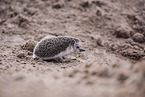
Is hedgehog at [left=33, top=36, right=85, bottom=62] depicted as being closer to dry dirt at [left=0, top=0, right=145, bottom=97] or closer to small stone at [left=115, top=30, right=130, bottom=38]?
dry dirt at [left=0, top=0, right=145, bottom=97]

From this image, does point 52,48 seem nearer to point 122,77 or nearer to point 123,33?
point 122,77

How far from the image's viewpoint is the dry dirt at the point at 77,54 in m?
1.14

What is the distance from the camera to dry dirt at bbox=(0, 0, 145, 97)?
114 centimetres

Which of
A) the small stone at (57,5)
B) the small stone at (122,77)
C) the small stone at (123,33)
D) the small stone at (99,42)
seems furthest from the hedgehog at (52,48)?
the small stone at (57,5)

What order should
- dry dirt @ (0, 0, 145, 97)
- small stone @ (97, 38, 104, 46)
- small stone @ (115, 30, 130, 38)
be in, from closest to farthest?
dry dirt @ (0, 0, 145, 97) → small stone @ (97, 38, 104, 46) → small stone @ (115, 30, 130, 38)

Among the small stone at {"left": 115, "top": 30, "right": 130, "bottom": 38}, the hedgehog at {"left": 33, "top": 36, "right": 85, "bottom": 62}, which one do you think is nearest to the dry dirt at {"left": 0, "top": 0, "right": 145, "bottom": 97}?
the small stone at {"left": 115, "top": 30, "right": 130, "bottom": 38}

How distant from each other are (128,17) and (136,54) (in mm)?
2106

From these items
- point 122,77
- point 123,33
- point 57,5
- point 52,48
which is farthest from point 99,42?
point 57,5

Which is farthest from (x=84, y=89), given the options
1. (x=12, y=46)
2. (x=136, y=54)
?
(x=12, y=46)

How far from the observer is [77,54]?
2.95 meters

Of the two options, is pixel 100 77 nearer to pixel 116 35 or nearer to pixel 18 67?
pixel 18 67

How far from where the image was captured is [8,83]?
1.23m

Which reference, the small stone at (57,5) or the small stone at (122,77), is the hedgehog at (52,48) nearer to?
the small stone at (122,77)

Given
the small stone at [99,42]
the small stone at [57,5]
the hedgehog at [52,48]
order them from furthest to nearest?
the small stone at [57,5] < the small stone at [99,42] < the hedgehog at [52,48]
